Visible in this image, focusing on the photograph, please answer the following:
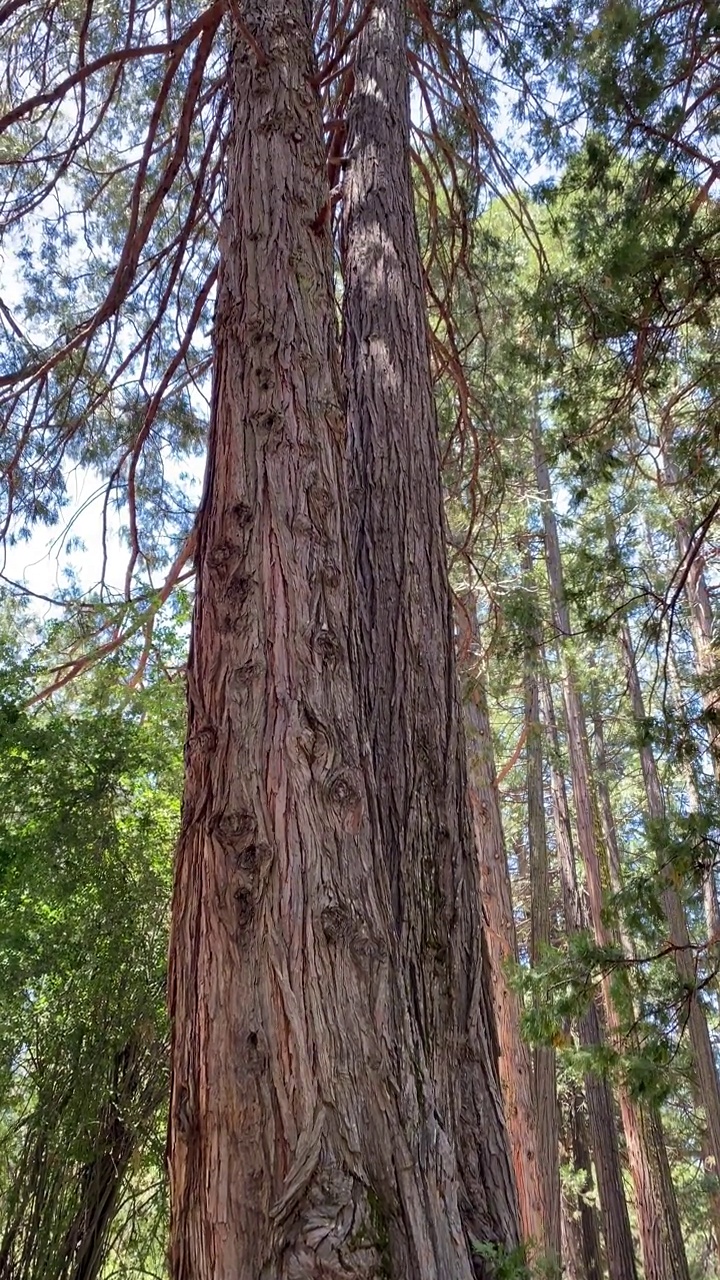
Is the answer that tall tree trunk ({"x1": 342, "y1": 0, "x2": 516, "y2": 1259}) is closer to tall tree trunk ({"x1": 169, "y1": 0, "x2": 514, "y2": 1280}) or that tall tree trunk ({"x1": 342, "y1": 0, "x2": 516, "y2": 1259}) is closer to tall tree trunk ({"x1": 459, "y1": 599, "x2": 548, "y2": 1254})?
tall tree trunk ({"x1": 169, "y1": 0, "x2": 514, "y2": 1280})

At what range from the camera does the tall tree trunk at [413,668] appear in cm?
195

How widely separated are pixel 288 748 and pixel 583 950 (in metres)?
3.24

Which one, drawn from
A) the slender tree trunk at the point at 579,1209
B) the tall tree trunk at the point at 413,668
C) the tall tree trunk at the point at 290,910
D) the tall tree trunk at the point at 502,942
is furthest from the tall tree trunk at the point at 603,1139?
the tall tree trunk at the point at 290,910

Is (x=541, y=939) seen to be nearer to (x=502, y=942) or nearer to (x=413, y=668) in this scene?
(x=502, y=942)

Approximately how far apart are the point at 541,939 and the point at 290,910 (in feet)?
23.0

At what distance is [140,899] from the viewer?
4379 mm

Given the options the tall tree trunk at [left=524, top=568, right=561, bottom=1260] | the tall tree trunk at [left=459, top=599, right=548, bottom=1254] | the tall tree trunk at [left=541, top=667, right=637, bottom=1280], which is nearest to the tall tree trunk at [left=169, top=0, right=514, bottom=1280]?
the tall tree trunk at [left=524, top=568, right=561, bottom=1260]

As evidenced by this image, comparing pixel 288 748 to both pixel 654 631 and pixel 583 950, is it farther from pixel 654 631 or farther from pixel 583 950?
pixel 654 631

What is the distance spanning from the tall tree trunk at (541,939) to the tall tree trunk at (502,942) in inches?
6.7

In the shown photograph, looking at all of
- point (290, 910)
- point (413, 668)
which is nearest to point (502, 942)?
point (413, 668)

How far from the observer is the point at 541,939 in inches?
309

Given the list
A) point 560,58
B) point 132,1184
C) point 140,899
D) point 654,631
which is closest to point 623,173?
point 560,58

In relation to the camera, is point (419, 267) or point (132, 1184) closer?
point (419, 267)

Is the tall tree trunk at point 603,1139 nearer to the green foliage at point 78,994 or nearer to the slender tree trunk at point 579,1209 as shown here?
the slender tree trunk at point 579,1209
